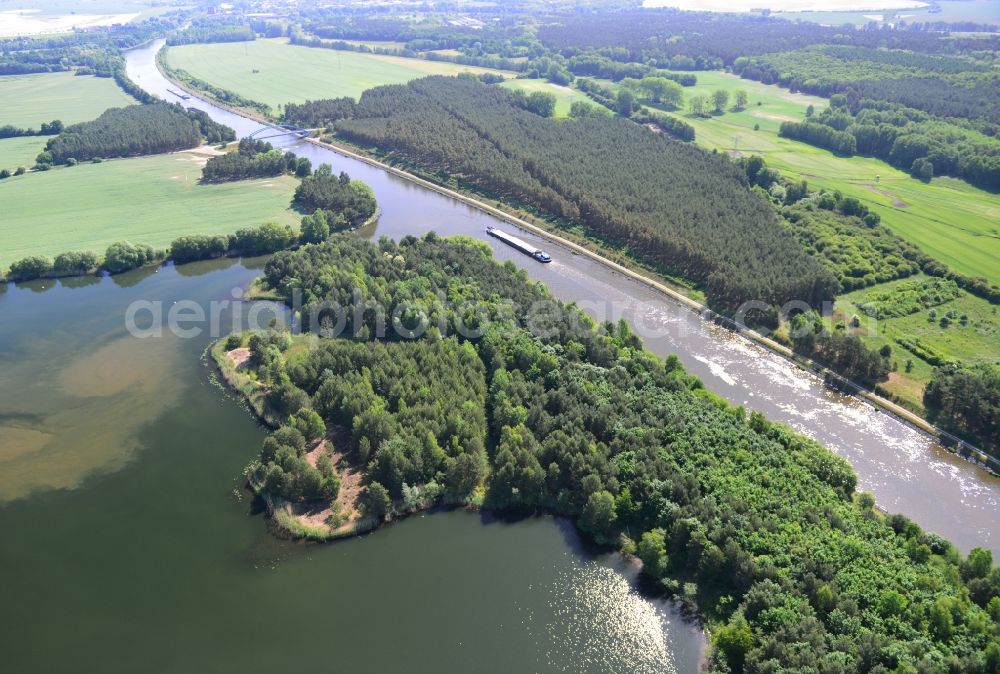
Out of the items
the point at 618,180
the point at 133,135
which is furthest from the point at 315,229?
the point at 133,135

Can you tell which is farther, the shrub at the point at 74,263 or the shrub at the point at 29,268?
the shrub at the point at 74,263


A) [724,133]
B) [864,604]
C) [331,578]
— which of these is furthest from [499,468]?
[724,133]

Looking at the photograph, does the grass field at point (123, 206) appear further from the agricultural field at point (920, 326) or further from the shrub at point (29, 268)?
the agricultural field at point (920, 326)

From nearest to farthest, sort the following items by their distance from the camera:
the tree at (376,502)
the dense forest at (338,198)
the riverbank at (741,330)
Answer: the tree at (376,502) < the riverbank at (741,330) < the dense forest at (338,198)

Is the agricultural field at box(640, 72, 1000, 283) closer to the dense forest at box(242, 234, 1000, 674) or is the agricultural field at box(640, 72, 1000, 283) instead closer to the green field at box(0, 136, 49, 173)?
the dense forest at box(242, 234, 1000, 674)

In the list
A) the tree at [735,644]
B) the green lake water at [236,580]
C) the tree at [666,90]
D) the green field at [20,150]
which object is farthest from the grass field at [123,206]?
the tree at [666,90]

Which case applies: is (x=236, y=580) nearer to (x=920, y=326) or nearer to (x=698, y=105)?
(x=920, y=326)

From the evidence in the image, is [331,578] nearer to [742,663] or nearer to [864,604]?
[742,663]

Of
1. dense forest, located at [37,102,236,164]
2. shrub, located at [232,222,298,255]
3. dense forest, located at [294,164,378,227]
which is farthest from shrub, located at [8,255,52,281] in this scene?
dense forest, located at [37,102,236,164]
